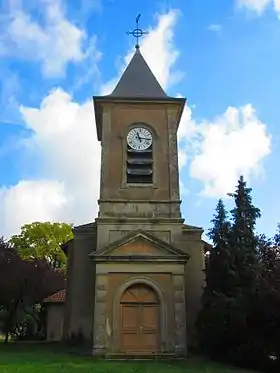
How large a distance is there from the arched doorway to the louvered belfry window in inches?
203

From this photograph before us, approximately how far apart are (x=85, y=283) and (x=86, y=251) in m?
1.53

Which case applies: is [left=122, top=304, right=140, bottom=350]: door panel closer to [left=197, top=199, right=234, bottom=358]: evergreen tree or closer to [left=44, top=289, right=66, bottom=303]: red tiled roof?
[left=197, top=199, right=234, bottom=358]: evergreen tree

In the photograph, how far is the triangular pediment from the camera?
2155cm

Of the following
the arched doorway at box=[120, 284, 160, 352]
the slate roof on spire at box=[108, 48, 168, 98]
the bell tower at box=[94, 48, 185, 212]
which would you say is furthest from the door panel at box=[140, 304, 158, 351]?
the slate roof on spire at box=[108, 48, 168, 98]

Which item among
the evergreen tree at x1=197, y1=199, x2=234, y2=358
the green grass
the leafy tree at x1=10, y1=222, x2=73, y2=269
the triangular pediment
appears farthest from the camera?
the leafy tree at x1=10, y1=222, x2=73, y2=269

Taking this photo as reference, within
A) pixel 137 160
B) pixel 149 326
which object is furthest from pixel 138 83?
pixel 149 326

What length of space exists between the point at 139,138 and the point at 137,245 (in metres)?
Answer: 5.58

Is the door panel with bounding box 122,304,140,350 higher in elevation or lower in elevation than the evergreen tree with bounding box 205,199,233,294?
lower

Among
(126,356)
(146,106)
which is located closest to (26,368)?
(126,356)

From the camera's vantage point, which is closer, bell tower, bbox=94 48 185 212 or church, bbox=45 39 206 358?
church, bbox=45 39 206 358

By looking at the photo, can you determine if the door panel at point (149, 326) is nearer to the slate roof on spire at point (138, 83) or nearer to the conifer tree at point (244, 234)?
the conifer tree at point (244, 234)

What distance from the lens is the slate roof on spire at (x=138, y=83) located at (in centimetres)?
2569

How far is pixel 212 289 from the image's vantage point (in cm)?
2058

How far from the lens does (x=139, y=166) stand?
951 inches
